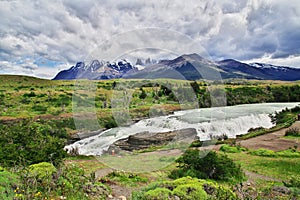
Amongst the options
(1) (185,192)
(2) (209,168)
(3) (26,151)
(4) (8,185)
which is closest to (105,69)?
(3) (26,151)

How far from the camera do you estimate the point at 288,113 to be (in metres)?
33.1

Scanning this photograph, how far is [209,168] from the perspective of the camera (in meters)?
9.95

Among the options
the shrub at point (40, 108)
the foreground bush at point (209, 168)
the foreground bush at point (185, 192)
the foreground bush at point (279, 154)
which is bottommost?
the foreground bush at point (279, 154)

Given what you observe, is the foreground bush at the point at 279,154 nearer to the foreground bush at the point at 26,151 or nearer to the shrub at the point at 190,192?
the shrub at the point at 190,192

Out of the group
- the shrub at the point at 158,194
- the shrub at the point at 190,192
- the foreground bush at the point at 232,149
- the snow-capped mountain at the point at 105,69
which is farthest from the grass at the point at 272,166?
the snow-capped mountain at the point at 105,69

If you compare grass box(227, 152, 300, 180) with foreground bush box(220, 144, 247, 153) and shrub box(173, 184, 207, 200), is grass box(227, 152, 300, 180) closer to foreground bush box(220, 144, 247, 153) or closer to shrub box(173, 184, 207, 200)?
foreground bush box(220, 144, 247, 153)

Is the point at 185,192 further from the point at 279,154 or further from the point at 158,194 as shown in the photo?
the point at 279,154

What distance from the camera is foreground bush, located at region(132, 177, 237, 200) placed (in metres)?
5.28

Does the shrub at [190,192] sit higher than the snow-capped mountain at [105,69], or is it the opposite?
the snow-capped mountain at [105,69]

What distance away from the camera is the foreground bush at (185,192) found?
528 centimetres

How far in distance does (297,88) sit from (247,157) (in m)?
57.7

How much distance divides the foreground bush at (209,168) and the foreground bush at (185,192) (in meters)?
3.70

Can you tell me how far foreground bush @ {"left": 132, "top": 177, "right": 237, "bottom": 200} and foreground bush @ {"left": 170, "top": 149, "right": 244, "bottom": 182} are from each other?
3696mm

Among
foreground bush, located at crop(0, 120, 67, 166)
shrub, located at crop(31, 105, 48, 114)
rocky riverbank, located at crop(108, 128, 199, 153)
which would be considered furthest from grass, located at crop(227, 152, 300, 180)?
shrub, located at crop(31, 105, 48, 114)
